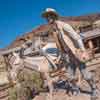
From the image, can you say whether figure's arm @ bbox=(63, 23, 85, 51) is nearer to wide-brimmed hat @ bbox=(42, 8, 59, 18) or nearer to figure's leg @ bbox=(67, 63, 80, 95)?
wide-brimmed hat @ bbox=(42, 8, 59, 18)

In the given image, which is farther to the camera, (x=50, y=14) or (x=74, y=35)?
(x=50, y=14)

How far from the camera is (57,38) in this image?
6523 millimetres

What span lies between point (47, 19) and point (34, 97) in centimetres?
247

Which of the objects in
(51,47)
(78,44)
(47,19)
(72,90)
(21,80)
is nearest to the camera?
(78,44)

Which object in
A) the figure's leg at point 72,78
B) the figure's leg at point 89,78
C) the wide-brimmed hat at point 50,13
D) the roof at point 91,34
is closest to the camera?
the figure's leg at point 89,78

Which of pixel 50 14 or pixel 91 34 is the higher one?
pixel 91 34

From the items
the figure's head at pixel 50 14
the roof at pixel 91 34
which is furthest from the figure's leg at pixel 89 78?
the roof at pixel 91 34

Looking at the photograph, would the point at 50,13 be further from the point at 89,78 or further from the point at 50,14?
the point at 89,78

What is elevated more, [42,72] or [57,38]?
[57,38]

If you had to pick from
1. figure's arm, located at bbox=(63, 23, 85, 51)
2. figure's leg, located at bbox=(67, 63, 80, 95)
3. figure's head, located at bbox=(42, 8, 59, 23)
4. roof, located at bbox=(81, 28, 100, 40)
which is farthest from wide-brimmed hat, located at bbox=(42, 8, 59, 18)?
roof, located at bbox=(81, 28, 100, 40)

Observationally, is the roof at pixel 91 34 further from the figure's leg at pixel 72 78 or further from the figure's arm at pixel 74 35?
the figure's arm at pixel 74 35

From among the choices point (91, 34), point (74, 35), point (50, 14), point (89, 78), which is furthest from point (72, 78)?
point (91, 34)

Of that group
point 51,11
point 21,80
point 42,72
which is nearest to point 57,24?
point 51,11

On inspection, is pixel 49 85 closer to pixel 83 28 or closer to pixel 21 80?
pixel 21 80
